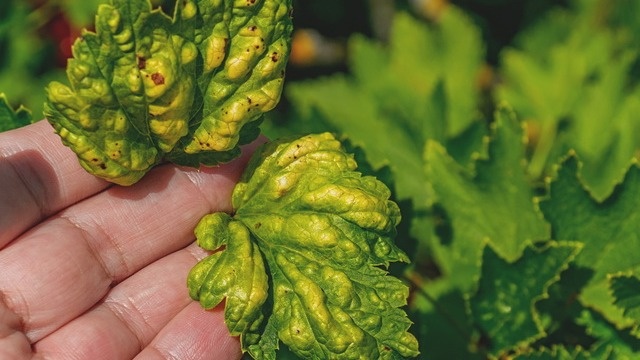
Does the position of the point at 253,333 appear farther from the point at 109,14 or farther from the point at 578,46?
the point at 578,46

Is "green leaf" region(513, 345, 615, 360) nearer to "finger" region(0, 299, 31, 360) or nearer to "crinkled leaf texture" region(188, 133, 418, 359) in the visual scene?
"crinkled leaf texture" region(188, 133, 418, 359)

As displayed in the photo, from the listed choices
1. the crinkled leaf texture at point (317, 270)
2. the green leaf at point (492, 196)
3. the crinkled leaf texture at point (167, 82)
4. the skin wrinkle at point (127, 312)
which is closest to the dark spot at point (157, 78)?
the crinkled leaf texture at point (167, 82)

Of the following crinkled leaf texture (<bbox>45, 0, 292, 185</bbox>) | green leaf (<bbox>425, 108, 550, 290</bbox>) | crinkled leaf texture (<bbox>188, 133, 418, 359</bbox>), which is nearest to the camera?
crinkled leaf texture (<bbox>45, 0, 292, 185</bbox>)

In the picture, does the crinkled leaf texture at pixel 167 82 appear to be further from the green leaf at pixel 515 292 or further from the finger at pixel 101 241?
the green leaf at pixel 515 292

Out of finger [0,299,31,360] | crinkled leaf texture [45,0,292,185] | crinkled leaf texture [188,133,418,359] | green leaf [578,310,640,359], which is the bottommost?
green leaf [578,310,640,359]

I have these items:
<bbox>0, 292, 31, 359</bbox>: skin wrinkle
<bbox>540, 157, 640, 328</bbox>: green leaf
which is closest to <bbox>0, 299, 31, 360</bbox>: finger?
<bbox>0, 292, 31, 359</bbox>: skin wrinkle
